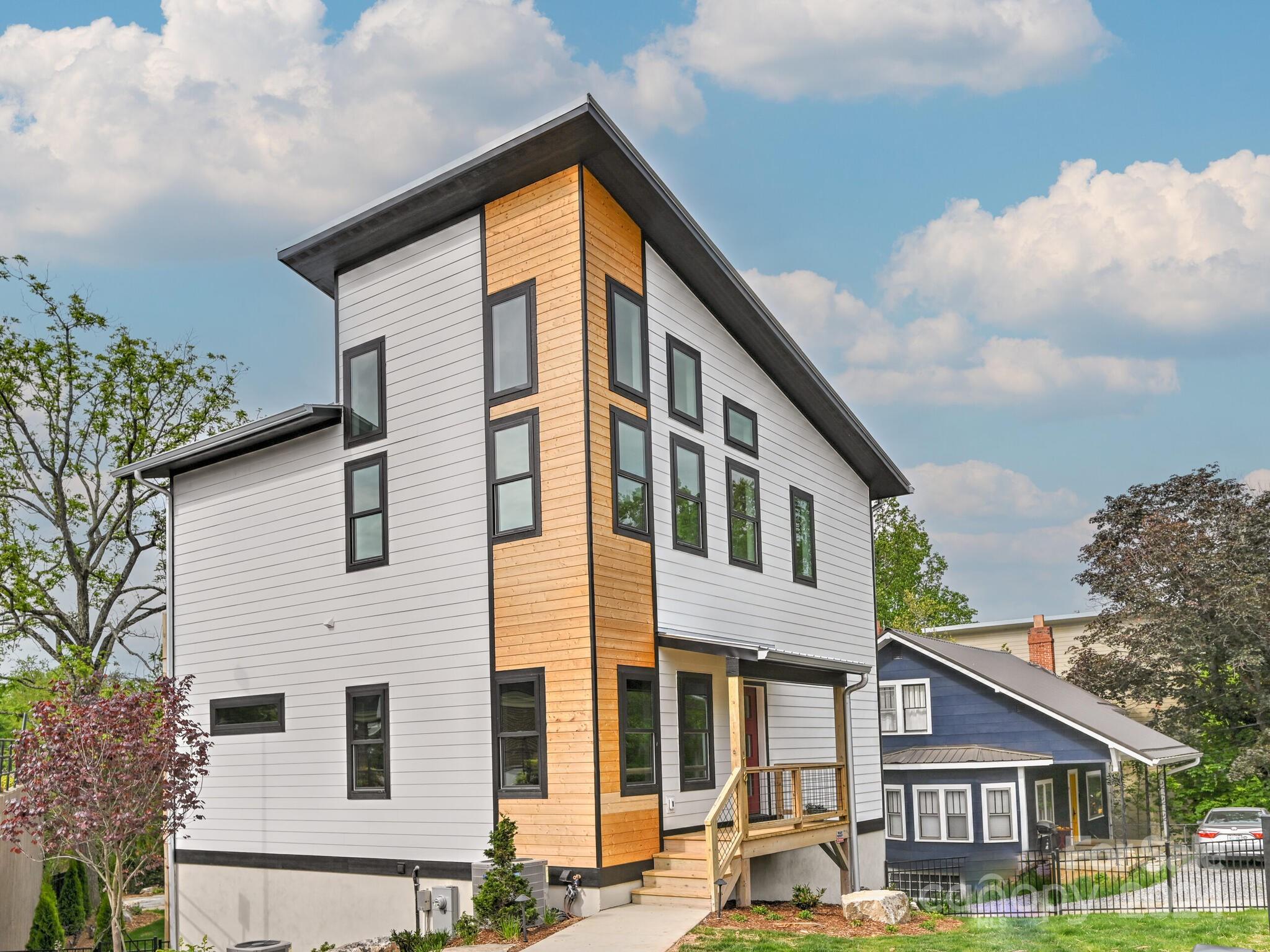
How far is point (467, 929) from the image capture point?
40.6ft

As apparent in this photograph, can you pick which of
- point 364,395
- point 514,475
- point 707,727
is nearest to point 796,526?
point 707,727

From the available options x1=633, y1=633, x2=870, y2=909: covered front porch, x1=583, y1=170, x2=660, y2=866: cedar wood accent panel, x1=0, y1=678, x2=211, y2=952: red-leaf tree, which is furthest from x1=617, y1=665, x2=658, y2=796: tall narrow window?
x1=0, y1=678, x2=211, y2=952: red-leaf tree

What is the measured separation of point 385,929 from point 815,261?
3127cm

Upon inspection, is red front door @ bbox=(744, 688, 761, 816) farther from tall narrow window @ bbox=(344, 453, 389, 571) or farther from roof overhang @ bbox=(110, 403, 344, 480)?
roof overhang @ bbox=(110, 403, 344, 480)

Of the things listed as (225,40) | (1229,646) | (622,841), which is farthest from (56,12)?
(1229,646)

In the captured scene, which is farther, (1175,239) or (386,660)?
(1175,239)

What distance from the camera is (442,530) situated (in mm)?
15086

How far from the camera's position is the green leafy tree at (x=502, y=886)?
488 inches

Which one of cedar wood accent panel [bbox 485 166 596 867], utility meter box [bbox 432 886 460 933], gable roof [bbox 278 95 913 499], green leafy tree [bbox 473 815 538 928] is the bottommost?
utility meter box [bbox 432 886 460 933]

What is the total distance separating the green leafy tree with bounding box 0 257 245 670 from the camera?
27250 mm

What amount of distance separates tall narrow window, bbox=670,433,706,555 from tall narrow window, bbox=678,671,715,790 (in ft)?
5.96

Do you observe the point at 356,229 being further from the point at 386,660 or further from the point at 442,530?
the point at 386,660

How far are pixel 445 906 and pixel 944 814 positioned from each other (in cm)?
1588

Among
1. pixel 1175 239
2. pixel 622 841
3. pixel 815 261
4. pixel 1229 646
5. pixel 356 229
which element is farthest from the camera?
pixel 815 261
